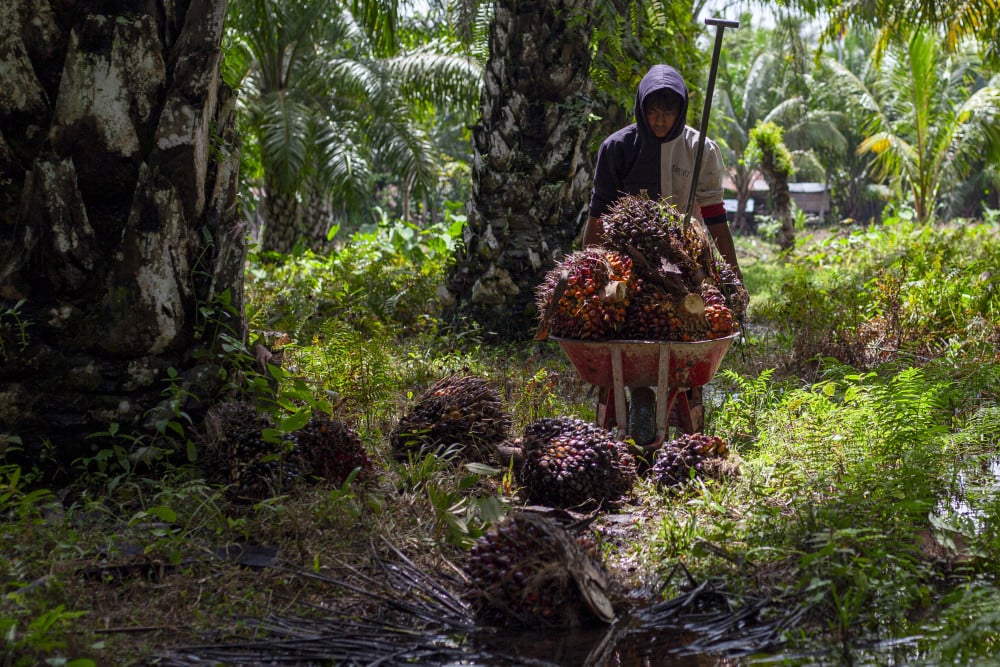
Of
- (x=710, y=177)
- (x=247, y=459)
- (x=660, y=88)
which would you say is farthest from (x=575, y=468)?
(x=660, y=88)

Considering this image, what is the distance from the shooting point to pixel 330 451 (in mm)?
4035

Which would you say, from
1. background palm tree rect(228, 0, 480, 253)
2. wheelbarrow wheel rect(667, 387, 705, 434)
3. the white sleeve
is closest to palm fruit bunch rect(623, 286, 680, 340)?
wheelbarrow wheel rect(667, 387, 705, 434)

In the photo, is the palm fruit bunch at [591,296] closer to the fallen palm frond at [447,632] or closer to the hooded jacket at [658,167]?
the hooded jacket at [658,167]

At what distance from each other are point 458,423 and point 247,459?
3.68 ft

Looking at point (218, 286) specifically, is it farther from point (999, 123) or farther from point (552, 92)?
point (999, 123)

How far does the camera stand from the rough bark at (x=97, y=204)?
12.8 feet

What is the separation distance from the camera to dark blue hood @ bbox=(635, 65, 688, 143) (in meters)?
4.77

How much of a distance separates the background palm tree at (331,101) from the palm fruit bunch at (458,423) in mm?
8992

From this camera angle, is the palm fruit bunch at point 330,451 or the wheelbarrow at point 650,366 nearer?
the palm fruit bunch at point 330,451

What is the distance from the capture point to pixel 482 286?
759cm

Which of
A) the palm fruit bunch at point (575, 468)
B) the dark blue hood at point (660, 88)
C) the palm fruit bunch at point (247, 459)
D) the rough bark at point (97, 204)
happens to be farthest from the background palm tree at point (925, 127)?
the palm fruit bunch at point (247, 459)

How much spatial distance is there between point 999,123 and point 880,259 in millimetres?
10019

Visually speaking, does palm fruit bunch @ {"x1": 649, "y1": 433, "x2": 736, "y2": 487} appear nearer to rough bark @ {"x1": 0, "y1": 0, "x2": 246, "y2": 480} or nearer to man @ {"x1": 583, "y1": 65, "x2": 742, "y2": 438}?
man @ {"x1": 583, "y1": 65, "x2": 742, "y2": 438}

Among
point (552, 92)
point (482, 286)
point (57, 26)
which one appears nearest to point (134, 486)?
point (57, 26)
